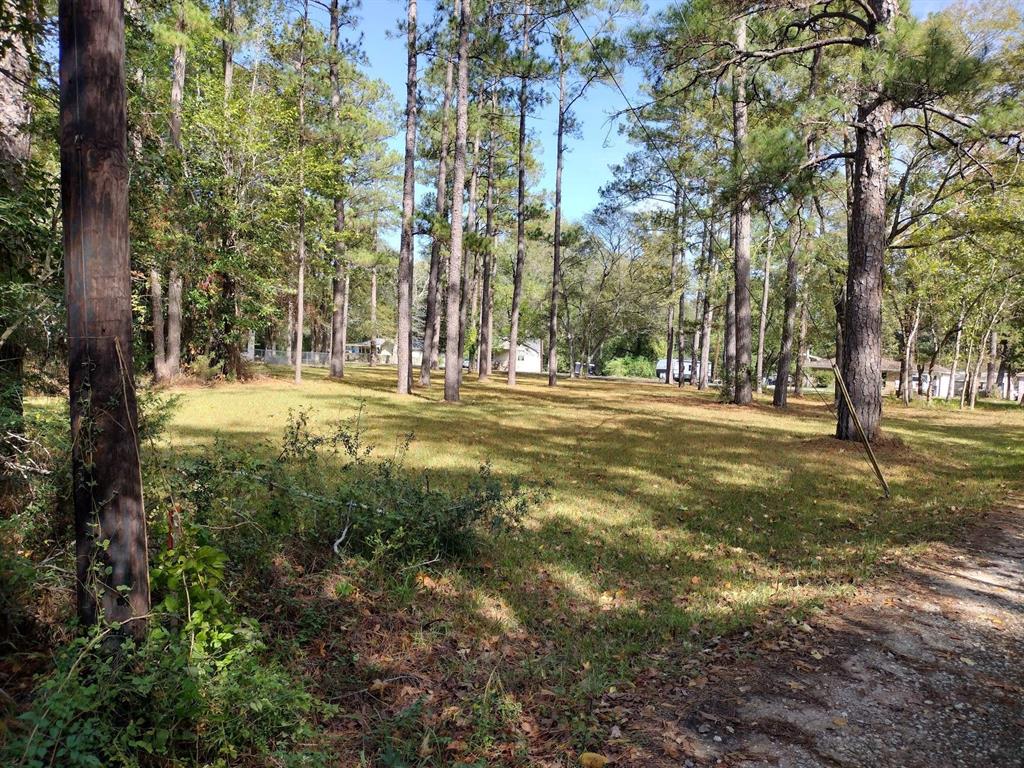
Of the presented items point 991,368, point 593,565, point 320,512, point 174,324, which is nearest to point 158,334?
point 174,324

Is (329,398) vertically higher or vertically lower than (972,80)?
lower

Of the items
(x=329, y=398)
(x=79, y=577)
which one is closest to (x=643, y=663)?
(x=79, y=577)

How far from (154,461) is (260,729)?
156cm

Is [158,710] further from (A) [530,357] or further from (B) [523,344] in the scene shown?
(A) [530,357]

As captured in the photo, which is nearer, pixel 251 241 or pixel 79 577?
pixel 79 577

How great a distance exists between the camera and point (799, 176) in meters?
8.83

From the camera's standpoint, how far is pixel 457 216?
15.2m

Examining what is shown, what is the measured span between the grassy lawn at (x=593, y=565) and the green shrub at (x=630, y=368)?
44371mm

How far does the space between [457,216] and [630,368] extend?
43.3 metres

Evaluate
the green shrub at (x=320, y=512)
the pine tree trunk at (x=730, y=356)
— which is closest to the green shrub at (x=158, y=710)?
the green shrub at (x=320, y=512)

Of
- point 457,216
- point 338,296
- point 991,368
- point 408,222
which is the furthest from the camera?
point 991,368

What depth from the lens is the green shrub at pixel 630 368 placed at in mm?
56031

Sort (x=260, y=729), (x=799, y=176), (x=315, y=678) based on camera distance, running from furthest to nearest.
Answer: (x=799, y=176) < (x=315, y=678) < (x=260, y=729)

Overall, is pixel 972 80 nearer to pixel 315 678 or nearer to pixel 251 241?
pixel 315 678
